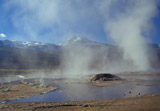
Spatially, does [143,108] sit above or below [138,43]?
below

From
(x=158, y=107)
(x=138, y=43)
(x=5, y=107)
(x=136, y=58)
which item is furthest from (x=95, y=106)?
(x=136, y=58)

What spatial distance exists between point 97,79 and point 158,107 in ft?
70.5

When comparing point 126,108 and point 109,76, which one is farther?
point 109,76

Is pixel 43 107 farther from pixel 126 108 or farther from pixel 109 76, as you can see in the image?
pixel 109 76

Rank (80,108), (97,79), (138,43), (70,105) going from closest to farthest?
1. (80,108)
2. (70,105)
3. (97,79)
4. (138,43)

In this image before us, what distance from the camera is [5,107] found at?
14.1 meters

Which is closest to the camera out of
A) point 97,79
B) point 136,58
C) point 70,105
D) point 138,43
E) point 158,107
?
point 158,107

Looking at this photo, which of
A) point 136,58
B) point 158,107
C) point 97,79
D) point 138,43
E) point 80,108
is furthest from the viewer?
point 136,58

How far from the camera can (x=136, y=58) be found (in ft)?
264

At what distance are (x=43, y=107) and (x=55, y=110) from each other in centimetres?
125

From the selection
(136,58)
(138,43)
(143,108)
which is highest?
(138,43)

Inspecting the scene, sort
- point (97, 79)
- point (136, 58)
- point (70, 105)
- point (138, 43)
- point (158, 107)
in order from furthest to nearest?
point (136, 58) < point (138, 43) < point (97, 79) < point (70, 105) < point (158, 107)

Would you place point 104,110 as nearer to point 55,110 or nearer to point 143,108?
point 143,108

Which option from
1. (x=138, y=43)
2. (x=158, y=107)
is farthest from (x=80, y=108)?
(x=138, y=43)
